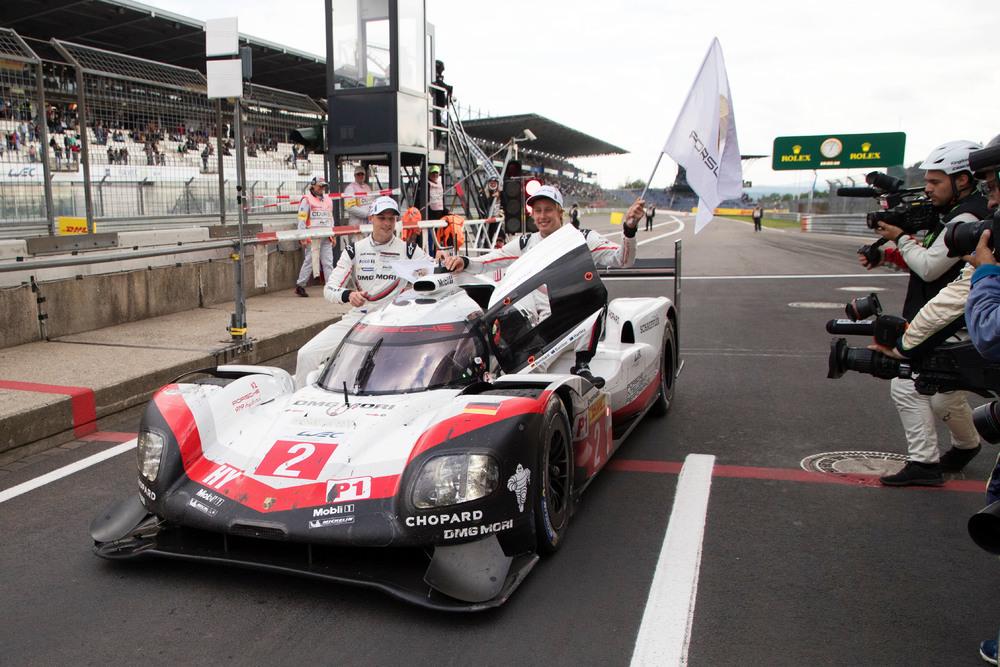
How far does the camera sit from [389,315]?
197 inches

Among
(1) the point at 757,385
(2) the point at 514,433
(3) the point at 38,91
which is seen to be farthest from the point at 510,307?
Result: (3) the point at 38,91

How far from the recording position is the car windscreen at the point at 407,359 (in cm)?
460

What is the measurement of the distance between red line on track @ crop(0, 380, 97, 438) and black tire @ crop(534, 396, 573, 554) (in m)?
4.09

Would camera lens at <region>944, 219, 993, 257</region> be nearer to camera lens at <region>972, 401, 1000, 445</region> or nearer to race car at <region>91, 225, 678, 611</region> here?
camera lens at <region>972, 401, 1000, 445</region>

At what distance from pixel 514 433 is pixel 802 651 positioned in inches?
56.4

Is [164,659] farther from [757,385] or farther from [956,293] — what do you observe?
[757,385]

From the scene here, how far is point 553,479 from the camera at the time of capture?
429 centimetres

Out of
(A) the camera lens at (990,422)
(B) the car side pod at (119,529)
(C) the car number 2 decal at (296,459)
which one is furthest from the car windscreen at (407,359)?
(A) the camera lens at (990,422)

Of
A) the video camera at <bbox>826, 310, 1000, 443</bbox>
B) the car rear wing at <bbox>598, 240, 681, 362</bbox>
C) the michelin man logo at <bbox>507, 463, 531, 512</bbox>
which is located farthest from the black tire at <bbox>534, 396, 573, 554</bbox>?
the car rear wing at <bbox>598, 240, 681, 362</bbox>

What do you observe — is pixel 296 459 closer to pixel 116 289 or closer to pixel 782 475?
pixel 782 475

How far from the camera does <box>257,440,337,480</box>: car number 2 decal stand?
382 cm

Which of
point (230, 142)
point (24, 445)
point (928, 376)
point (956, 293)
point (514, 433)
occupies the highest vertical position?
point (230, 142)

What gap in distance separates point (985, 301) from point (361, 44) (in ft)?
43.8

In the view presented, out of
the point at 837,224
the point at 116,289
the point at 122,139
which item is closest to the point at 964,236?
the point at 116,289
